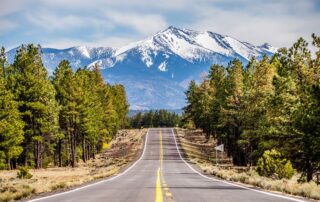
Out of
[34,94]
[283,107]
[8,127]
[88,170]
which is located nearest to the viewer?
[283,107]

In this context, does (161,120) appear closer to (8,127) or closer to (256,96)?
(256,96)

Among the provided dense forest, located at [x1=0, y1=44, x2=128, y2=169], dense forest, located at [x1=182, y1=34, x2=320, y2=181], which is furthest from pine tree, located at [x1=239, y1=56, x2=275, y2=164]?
dense forest, located at [x1=0, y1=44, x2=128, y2=169]

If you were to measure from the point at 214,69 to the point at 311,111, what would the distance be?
2271 inches

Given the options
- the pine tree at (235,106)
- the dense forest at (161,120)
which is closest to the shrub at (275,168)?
the pine tree at (235,106)

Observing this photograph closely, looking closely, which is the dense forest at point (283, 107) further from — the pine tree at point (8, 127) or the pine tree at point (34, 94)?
the pine tree at point (8, 127)

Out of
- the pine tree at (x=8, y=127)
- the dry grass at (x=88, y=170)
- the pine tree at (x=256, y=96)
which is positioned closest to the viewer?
the dry grass at (x=88, y=170)

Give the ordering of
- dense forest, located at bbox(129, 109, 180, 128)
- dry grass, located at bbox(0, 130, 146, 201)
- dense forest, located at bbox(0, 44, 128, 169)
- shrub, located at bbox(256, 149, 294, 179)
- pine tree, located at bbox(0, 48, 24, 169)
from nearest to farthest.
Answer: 1. dry grass, located at bbox(0, 130, 146, 201)
2. shrub, located at bbox(256, 149, 294, 179)
3. pine tree, located at bbox(0, 48, 24, 169)
4. dense forest, located at bbox(0, 44, 128, 169)
5. dense forest, located at bbox(129, 109, 180, 128)

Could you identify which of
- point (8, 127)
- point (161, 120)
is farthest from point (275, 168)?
point (161, 120)

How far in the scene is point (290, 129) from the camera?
2375 centimetres

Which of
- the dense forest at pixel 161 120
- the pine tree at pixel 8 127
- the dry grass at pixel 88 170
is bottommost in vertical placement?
the dry grass at pixel 88 170

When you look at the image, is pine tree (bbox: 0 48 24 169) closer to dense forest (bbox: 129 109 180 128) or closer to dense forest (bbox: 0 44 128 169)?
dense forest (bbox: 0 44 128 169)

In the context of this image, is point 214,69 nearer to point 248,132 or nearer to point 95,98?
point 95,98

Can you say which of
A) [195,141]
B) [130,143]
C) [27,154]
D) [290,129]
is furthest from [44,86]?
[195,141]

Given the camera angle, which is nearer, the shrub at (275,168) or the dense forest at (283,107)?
the dense forest at (283,107)
